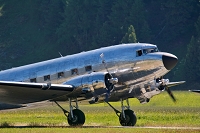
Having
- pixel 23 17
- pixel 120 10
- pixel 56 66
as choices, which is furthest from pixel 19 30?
pixel 56 66

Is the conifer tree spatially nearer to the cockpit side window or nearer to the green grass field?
the green grass field

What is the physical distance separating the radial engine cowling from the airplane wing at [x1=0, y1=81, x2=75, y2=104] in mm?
515

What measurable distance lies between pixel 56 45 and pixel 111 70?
254 ft

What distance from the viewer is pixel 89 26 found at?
11038cm

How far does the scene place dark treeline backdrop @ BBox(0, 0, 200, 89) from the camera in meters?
103

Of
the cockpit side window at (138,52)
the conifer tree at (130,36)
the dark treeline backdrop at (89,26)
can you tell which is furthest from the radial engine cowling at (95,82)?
the conifer tree at (130,36)

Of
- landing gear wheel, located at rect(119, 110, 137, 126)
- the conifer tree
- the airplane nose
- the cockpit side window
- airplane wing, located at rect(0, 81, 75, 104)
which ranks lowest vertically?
landing gear wheel, located at rect(119, 110, 137, 126)

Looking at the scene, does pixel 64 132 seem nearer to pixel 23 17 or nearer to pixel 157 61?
pixel 157 61

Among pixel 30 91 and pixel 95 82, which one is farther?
pixel 30 91

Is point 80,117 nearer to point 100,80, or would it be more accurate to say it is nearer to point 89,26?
point 100,80

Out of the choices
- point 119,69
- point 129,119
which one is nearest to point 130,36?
point 129,119

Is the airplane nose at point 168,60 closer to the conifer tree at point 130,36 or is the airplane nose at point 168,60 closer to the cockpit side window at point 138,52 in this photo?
the cockpit side window at point 138,52

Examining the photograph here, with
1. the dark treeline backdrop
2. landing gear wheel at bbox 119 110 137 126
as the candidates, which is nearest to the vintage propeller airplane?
landing gear wheel at bbox 119 110 137 126

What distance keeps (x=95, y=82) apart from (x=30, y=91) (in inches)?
127
